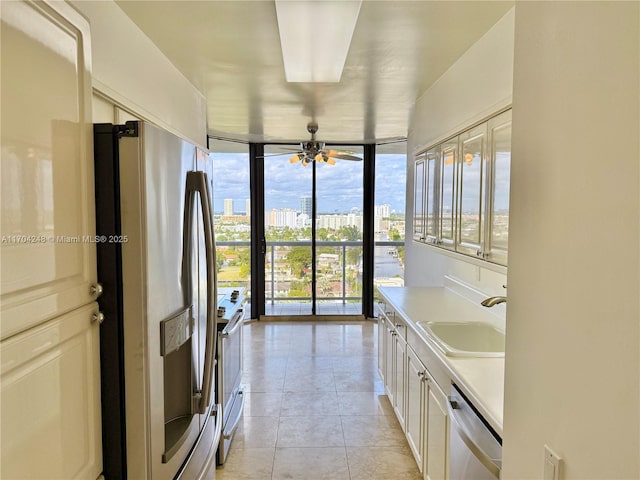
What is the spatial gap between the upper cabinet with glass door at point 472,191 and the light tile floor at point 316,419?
4.72ft

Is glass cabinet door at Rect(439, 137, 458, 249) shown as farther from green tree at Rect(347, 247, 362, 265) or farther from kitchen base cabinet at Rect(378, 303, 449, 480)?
green tree at Rect(347, 247, 362, 265)

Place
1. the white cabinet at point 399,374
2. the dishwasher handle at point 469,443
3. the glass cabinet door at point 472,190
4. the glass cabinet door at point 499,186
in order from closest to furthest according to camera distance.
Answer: the dishwasher handle at point 469,443 < the glass cabinet door at point 499,186 < the glass cabinet door at point 472,190 < the white cabinet at point 399,374

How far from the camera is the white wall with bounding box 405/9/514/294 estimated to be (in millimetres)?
1926

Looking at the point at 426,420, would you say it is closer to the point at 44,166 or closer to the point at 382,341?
the point at 382,341

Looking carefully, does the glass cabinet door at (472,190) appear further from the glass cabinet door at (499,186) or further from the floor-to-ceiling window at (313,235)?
the floor-to-ceiling window at (313,235)

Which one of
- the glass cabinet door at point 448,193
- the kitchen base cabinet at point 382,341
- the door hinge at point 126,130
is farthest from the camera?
the kitchen base cabinet at point 382,341

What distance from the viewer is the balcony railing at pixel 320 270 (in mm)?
5879

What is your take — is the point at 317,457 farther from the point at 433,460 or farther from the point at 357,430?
the point at 433,460

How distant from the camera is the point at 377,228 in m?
5.83

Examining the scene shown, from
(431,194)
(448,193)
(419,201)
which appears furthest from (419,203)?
(448,193)

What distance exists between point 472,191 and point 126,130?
5.81 feet

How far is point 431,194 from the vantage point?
2977 mm

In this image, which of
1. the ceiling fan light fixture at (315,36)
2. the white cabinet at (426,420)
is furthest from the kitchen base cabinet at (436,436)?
the ceiling fan light fixture at (315,36)

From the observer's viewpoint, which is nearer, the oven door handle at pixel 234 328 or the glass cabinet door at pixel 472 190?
the glass cabinet door at pixel 472 190
